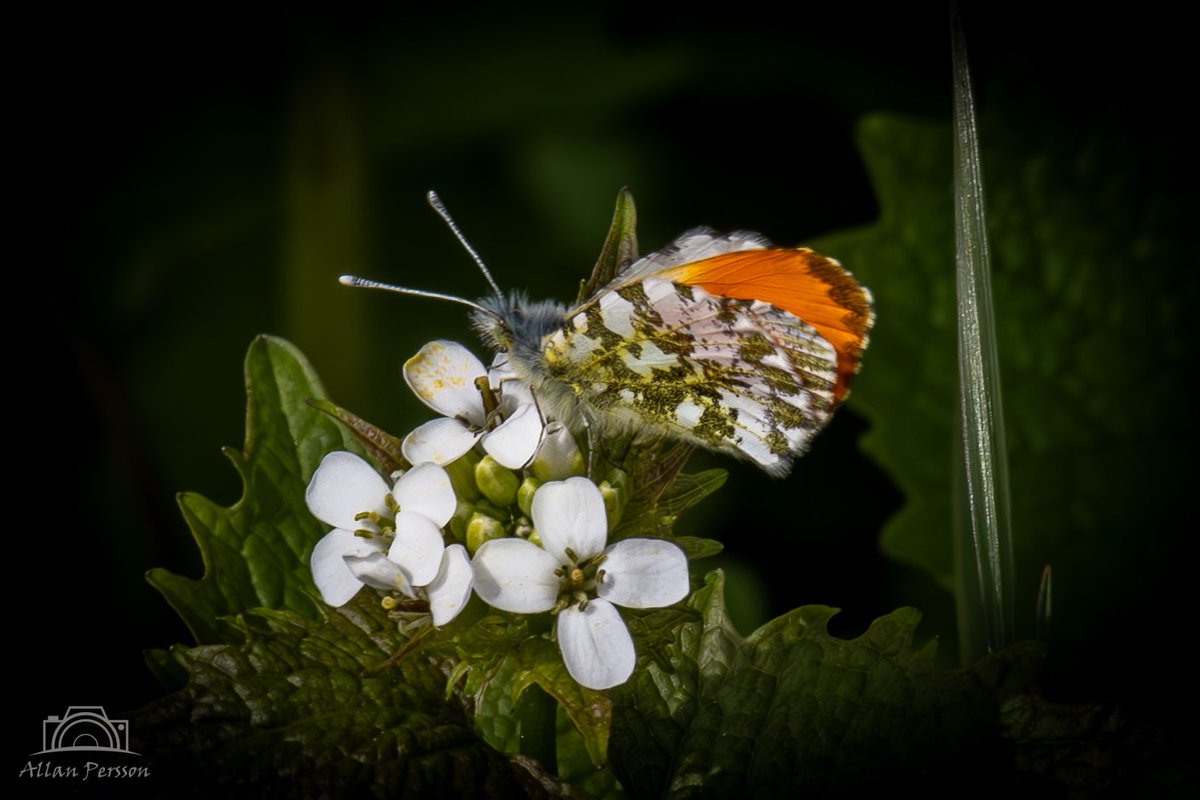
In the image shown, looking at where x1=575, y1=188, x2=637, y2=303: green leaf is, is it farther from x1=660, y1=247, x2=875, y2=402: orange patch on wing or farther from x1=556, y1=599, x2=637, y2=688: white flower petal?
x1=556, y1=599, x2=637, y2=688: white flower petal

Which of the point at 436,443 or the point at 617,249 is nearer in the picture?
the point at 436,443

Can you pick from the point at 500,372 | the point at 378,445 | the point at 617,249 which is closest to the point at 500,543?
the point at 378,445

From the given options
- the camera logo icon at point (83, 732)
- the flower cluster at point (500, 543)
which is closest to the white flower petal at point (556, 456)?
the flower cluster at point (500, 543)

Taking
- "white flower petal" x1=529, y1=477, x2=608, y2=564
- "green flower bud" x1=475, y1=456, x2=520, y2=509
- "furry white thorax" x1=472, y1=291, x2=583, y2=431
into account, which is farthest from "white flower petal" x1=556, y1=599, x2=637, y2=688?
"furry white thorax" x1=472, y1=291, x2=583, y2=431

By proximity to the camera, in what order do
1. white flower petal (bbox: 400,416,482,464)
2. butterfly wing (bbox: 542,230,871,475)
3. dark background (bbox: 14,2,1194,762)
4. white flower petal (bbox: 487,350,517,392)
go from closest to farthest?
1. white flower petal (bbox: 400,416,482,464)
2. butterfly wing (bbox: 542,230,871,475)
3. white flower petal (bbox: 487,350,517,392)
4. dark background (bbox: 14,2,1194,762)

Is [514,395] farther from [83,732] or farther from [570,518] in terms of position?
[83,732]
